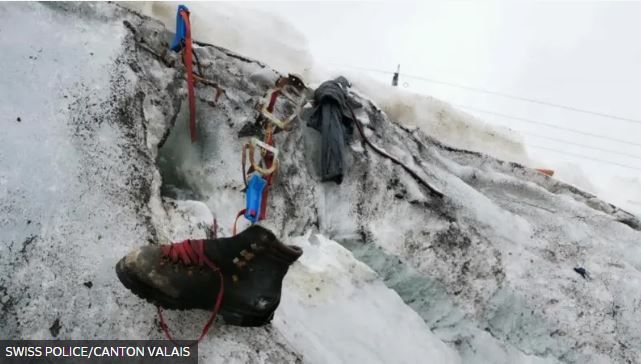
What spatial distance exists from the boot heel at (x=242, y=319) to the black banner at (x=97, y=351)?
22cm

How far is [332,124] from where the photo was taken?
17.2 ft

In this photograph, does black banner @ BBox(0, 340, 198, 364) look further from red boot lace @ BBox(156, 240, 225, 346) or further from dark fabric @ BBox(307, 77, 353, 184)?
dark fabric @ BBox(307, 77, 353, 184)

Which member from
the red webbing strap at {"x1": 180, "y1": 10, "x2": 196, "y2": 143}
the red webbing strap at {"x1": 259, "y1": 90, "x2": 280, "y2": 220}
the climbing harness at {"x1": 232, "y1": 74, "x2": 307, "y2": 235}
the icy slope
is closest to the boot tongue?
the icy slope

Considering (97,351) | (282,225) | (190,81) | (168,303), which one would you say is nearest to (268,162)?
(282,225)

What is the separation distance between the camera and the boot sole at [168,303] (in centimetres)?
270

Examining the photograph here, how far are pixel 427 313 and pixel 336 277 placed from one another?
922 mm

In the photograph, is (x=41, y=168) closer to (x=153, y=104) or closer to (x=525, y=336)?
(x=153, y=104)

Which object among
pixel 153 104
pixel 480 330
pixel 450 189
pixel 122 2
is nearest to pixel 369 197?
pixel 450 189

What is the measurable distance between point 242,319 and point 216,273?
1.02ft

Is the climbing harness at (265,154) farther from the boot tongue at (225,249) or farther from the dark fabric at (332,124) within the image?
the boot tongue at (225,249)

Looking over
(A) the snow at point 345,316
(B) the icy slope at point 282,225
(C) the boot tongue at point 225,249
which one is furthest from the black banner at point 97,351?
(A) the snow at point 345,316

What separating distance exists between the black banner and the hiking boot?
230mm

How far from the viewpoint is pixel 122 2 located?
21.6 ft

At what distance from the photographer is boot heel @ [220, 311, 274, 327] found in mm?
2918
